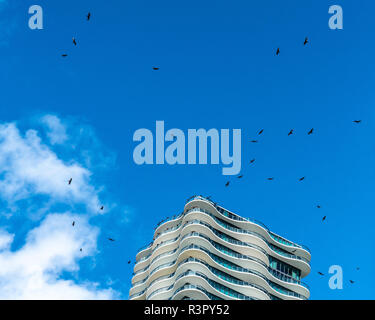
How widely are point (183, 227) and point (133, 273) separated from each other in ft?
53.5

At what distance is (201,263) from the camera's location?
9131 centimetres

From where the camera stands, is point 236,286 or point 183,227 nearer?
point 236,286

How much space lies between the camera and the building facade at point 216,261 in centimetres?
9088

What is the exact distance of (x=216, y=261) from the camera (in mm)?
94688

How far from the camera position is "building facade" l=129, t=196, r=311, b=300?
90.9 m
